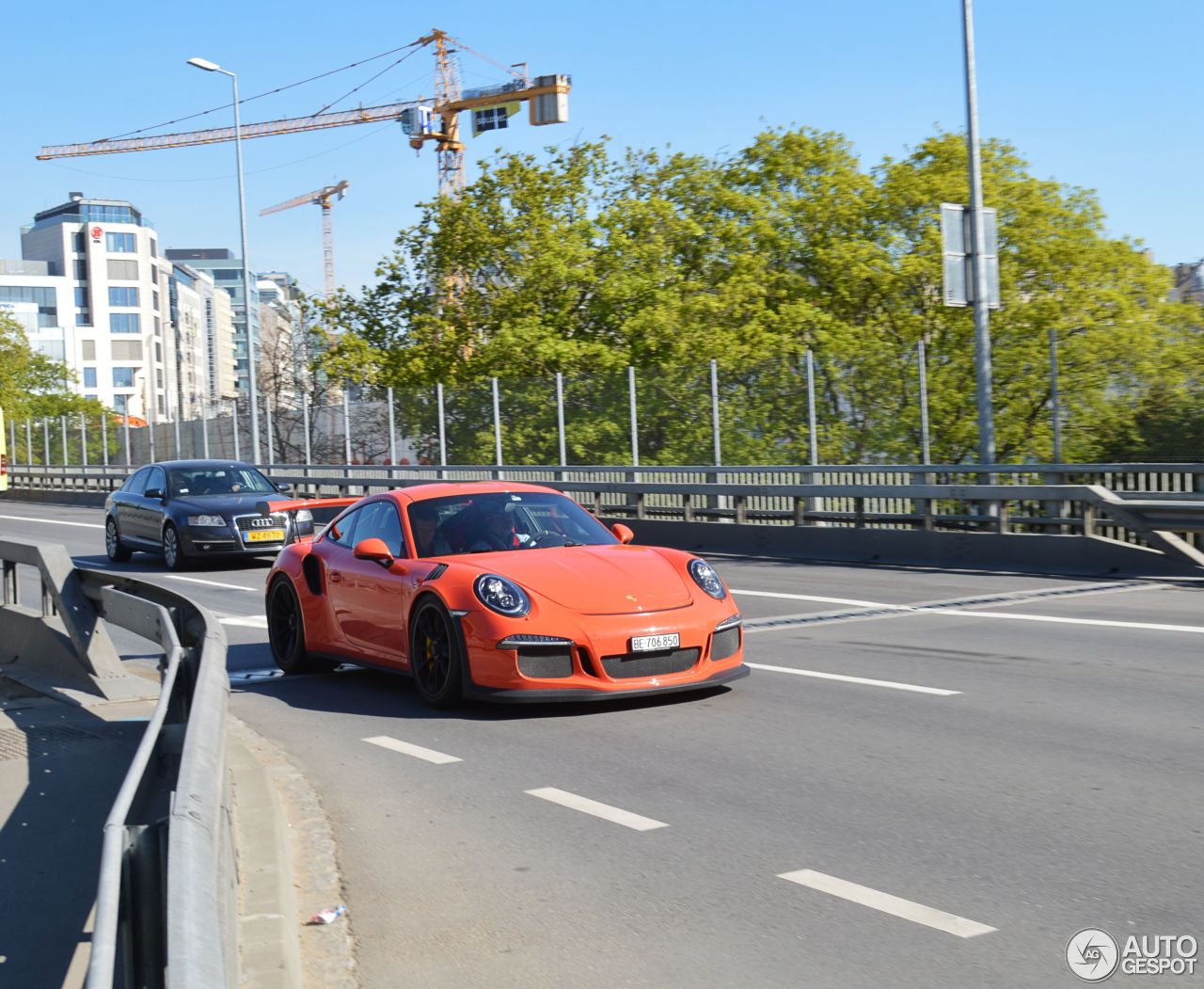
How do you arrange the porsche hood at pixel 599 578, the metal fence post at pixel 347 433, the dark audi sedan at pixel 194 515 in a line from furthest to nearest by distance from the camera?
the metal fence post at pixel 347 433 → the dark audi sedan at pixel 194 515 → the porsche hood at pixel 599 578

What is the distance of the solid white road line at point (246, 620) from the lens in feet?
46.6

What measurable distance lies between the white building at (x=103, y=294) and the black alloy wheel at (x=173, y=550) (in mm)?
135059

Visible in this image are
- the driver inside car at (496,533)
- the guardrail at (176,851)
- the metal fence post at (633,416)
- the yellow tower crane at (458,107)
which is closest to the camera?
the guardrail at (176,851)

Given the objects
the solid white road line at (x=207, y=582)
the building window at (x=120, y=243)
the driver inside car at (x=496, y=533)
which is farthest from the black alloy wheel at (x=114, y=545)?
the building window at (x=120, y=243)

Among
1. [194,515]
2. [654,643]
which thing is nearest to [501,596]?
[654,643]

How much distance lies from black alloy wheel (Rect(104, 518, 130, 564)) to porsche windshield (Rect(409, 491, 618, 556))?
1368cm

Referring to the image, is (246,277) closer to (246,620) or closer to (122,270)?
(246,620)

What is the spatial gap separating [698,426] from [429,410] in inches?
358

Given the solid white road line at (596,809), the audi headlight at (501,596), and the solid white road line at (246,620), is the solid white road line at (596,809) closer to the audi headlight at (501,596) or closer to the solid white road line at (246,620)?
the audi headlight at (501,596)

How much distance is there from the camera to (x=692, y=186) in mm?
39812

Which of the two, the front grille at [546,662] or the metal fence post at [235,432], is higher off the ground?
the metal fence post at [235,432]

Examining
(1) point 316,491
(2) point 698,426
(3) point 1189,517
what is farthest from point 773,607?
(1) point 316,491

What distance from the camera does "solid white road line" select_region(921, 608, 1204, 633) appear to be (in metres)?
11.8

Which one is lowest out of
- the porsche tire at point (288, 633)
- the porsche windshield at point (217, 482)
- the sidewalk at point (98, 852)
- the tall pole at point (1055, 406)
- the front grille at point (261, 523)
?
the sidewalk at point (98, 852)
